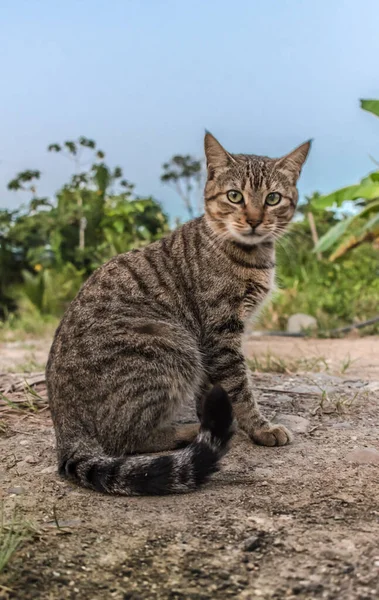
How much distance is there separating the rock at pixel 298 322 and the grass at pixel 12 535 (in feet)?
19.4

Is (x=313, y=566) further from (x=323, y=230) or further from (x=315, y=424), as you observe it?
(x=323, y=230)

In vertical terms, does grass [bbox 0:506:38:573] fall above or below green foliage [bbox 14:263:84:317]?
above

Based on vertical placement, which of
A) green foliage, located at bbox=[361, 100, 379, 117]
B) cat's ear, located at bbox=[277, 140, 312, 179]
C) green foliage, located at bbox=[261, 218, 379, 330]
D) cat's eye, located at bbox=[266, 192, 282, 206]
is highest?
green foliage, located at bbox=[361, 100, 379, 117]

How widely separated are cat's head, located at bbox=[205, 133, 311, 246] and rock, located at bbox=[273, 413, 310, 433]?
3.36 feet

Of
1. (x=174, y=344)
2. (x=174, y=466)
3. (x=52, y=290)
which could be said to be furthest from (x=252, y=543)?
(x=52, y=290)

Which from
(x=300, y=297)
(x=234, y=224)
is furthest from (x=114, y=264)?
(x=300, y=297)

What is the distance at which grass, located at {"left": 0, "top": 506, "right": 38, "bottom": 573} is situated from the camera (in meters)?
2.01

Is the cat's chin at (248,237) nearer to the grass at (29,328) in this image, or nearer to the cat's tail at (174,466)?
the cat's tail at (174,466)

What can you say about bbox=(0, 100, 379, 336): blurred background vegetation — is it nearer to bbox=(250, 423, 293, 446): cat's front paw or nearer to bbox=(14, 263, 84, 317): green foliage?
bbox=(14, 263, 84, 317): green foliage

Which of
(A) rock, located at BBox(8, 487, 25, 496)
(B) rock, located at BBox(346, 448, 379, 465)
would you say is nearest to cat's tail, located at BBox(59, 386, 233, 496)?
(A) rock, located at BBox(8, 487, 25, 496)

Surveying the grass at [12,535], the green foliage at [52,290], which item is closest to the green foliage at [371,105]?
the grass at [12,535]

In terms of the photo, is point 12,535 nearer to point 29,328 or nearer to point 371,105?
point 371,105

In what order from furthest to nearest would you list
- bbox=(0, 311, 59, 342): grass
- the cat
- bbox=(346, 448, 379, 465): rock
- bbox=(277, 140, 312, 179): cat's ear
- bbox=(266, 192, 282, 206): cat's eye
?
1. bbox=(0, 311, 59, 342): grass
2. bbox=(277, 140, 312, 179): cat's ear
3. bbox=(266, 192, 282, 206): cat's eye
4. bbox=(346, 448, 379, 465): rock
5. the cat

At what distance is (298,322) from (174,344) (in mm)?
5127
